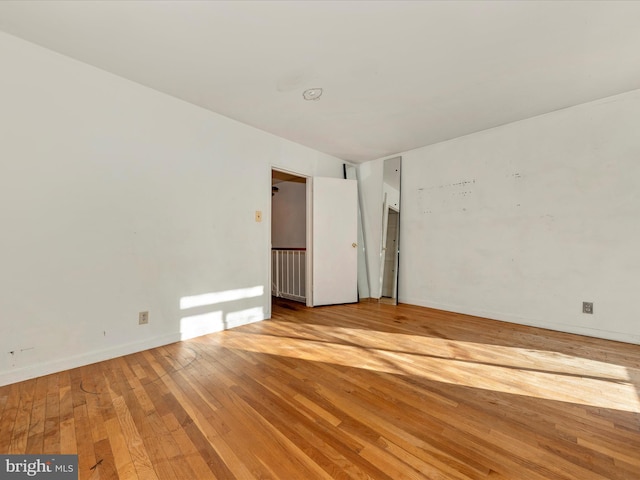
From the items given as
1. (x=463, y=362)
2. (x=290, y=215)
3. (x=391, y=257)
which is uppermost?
(x=290, y=215)

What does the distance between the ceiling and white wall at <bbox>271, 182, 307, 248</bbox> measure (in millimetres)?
2651

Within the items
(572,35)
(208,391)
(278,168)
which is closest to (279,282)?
(278,168)

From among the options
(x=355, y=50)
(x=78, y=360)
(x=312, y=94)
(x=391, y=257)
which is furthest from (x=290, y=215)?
(x=78, y=360)

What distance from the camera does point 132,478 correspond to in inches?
43.5

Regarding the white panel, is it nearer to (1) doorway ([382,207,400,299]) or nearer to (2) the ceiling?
(1) doorway ([382,207,400,299])

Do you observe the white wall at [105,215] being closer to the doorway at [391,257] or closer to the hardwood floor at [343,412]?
the hardwood floor at [343,412]

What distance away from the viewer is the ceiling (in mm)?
1702

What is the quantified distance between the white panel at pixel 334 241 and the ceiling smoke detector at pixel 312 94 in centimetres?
156

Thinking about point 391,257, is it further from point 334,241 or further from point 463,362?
point 463,362

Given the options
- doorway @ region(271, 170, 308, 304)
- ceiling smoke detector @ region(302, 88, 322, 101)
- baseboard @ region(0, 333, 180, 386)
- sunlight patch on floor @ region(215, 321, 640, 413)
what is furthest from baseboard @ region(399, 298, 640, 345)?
baseboard @ region(0, 333, 180, 386)

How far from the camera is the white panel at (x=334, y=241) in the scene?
4227 mm

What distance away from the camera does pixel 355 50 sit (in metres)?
2.04

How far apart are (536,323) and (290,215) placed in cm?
444

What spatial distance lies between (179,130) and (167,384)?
232 centimetres
